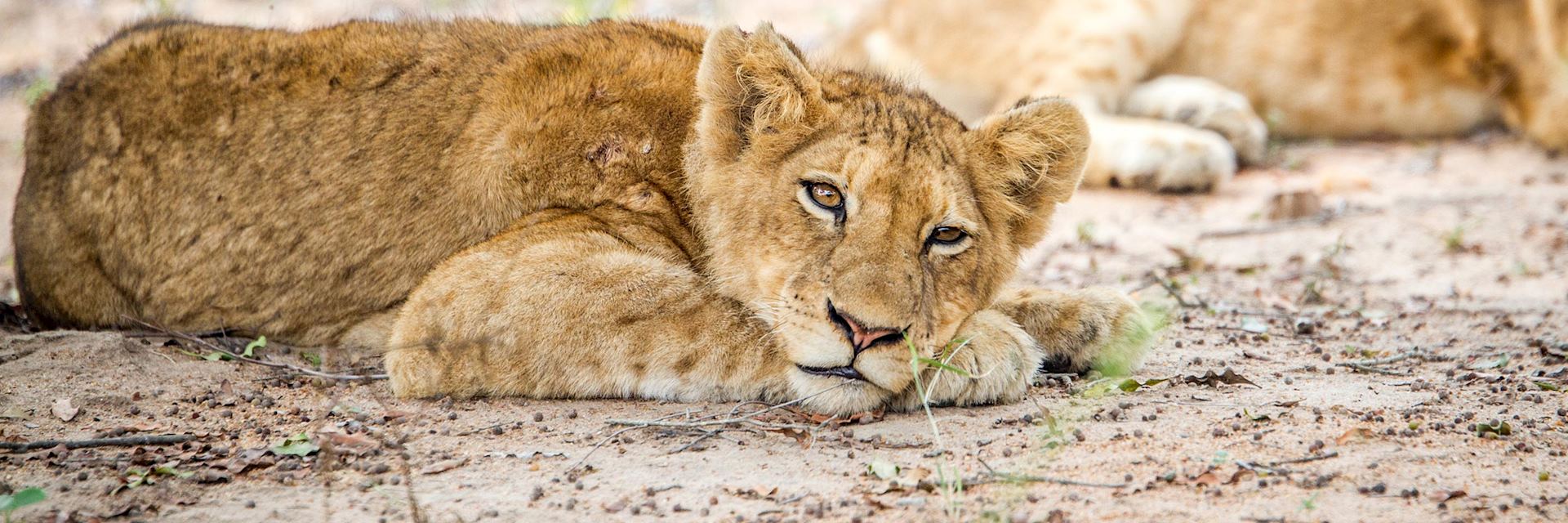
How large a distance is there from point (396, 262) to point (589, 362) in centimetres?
104

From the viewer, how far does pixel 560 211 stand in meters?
4.37

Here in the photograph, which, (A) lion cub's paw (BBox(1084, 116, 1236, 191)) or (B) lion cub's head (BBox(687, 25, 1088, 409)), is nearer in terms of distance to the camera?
(B) lion cub's head (BBox(687, 25, 1088, 409))

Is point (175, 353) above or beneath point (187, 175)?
beneath

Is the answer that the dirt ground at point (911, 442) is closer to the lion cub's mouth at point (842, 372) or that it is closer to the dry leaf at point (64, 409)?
the dry leaf at point (64, 409)

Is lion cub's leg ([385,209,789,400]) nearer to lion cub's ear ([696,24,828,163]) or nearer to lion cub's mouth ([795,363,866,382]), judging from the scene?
lion cub's mouth ([795,363,866,382])

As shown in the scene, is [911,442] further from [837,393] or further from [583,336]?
[583,336]

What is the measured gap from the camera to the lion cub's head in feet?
12.1

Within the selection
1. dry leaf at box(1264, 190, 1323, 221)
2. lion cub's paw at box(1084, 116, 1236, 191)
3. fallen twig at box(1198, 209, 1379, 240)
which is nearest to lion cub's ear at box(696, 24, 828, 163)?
fallen twig at box(1198, 209, 1379, 240)

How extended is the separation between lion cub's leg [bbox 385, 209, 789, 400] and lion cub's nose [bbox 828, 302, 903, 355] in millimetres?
397

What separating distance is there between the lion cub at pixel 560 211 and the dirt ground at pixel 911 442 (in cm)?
16

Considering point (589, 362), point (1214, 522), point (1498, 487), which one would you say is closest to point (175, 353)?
point (589, 362)

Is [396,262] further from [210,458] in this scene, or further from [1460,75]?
[1460,75]

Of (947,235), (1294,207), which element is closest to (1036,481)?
(947,235)

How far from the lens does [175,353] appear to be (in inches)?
185
